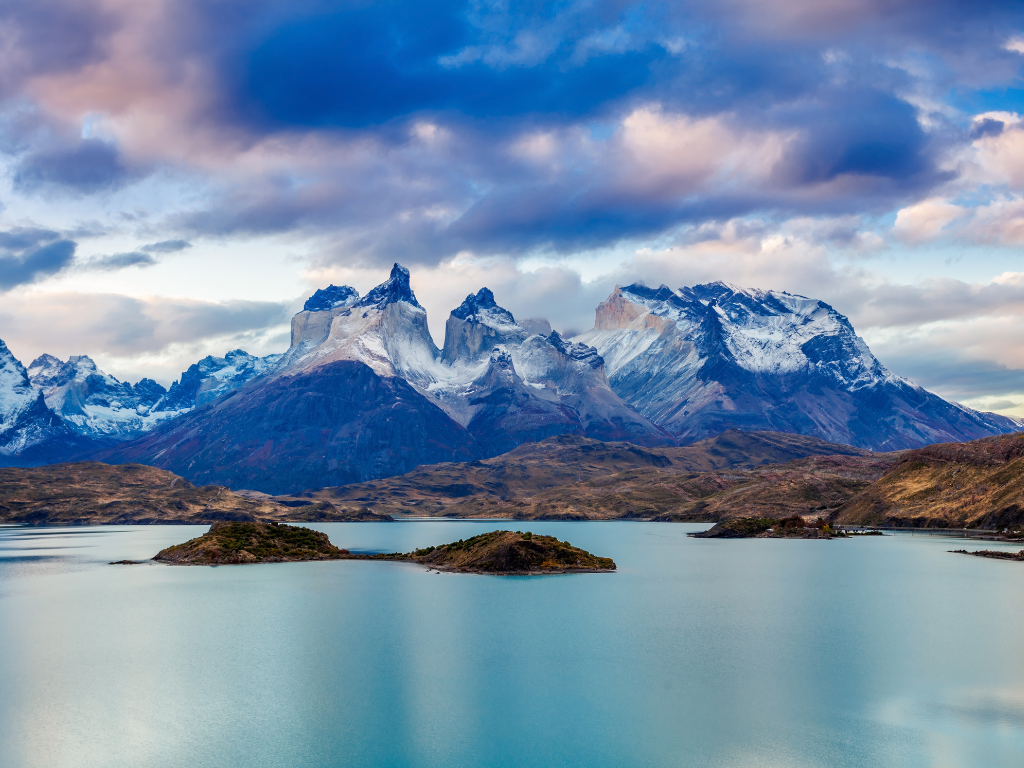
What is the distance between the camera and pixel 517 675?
7056cm

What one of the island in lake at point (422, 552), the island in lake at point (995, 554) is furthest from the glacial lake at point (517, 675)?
the island in lake at point (995, 554)

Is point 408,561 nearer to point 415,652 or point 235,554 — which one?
point 235,554

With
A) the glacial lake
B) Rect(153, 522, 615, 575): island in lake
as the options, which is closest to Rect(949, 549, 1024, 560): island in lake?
the glacial lake

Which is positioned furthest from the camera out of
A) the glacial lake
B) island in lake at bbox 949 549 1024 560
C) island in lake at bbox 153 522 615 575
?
island in lake at bbox 949 549 1024 560

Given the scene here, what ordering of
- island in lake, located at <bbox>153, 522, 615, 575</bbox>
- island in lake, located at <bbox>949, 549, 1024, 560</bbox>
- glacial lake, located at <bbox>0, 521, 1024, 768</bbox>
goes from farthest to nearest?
1. island in lake, located at <bbox>949, 549, 1024, 560</bbox>
2. island in lake, located at <bbox>153, 522, 615, 575</bbox>
3. glacial lake, located at <bbox>0, 521, 1024, 768</bbox>

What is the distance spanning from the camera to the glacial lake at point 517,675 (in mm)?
51594

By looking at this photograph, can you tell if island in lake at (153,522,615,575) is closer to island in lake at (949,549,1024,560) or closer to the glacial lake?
the glacial lake

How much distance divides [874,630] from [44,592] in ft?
370

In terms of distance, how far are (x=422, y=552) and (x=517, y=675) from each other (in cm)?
11448

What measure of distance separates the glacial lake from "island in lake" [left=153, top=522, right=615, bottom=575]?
20.6m

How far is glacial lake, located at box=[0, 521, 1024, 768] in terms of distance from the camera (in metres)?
51.6

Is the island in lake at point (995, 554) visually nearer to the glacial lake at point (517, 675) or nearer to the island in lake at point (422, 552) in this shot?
the glacial lake at point (517, 675)

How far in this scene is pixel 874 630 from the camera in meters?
89.6

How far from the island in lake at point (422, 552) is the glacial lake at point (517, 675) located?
20567 millimetres
